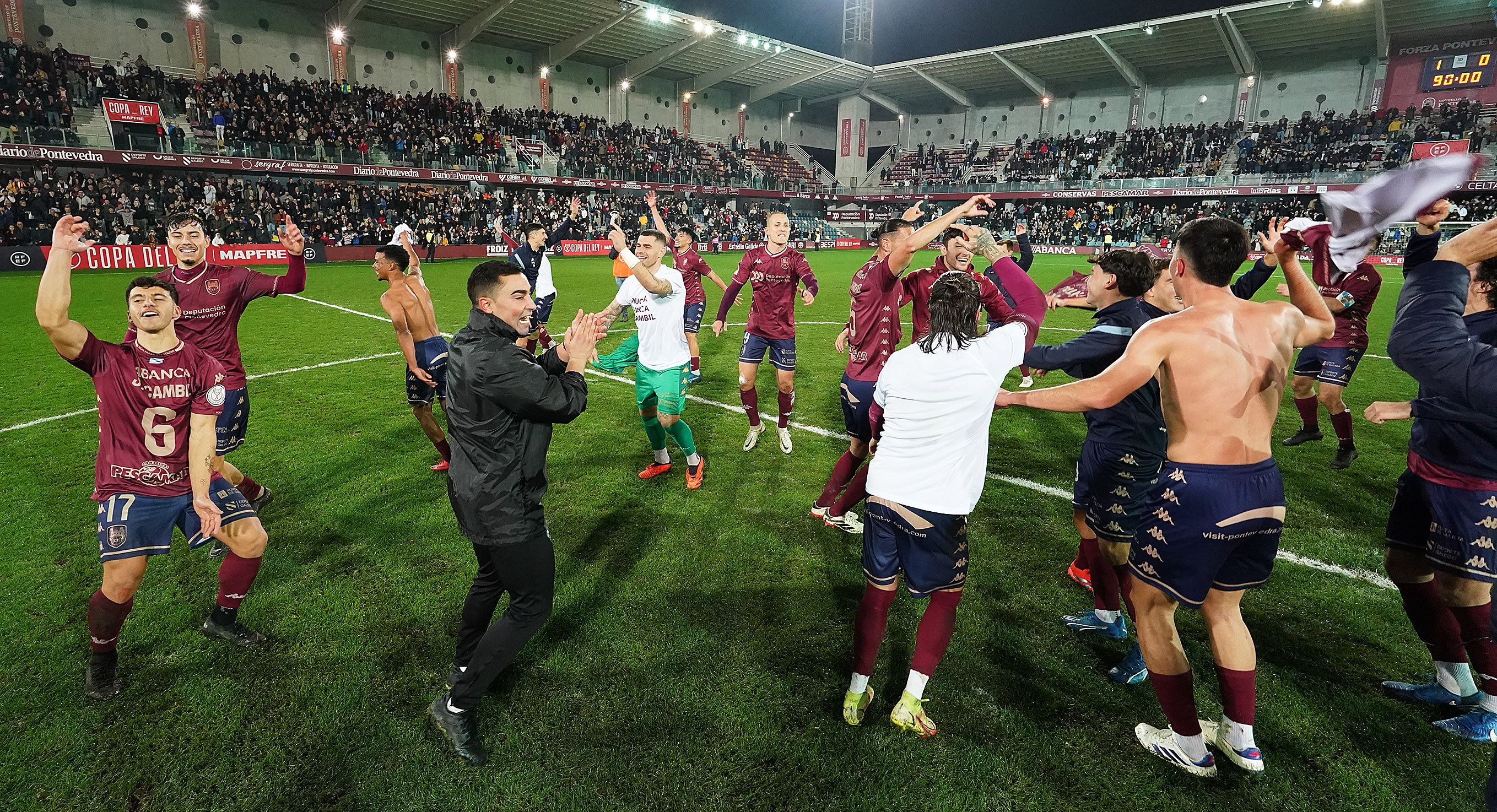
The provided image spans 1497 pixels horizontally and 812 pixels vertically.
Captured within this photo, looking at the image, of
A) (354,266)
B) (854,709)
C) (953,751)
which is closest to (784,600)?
(854,709)

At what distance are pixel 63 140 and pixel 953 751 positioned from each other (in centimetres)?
3841

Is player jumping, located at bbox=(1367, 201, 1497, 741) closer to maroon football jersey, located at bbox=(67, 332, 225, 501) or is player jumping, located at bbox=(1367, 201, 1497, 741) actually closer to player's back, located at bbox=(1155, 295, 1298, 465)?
player's back, located at bbox=(1155, 295, 1298, 465)

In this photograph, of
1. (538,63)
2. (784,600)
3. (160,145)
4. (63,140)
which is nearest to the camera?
(784,600)

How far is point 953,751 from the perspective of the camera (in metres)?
3.37

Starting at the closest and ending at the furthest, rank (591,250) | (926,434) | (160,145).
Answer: (926,434), (160,145), (591,250)

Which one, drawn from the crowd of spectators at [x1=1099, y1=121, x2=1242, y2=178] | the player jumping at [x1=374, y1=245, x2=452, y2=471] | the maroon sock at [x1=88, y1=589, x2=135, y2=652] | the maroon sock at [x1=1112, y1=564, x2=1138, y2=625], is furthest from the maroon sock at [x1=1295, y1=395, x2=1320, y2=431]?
the crowd of spectators at [x1=1099, y1=121, x2=1242, y2=178]

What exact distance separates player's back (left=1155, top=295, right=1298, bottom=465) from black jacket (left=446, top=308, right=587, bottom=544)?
104 inches

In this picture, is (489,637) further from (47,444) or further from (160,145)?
(160,145)

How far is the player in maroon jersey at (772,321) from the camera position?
798 cm

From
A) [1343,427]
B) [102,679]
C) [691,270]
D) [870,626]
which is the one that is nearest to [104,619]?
[102,679]

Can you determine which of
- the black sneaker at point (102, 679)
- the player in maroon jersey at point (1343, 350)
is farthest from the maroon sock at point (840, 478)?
the player in maroon jersey at point (1343, 350)

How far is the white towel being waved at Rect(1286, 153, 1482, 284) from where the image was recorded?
94.7 inches

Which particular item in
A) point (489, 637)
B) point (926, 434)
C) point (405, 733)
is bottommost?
point (405, 733)

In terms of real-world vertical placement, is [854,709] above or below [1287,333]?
below
